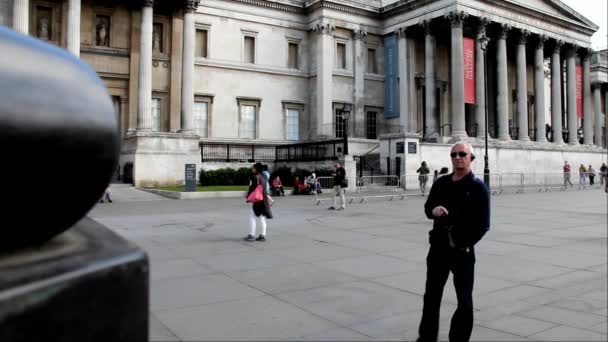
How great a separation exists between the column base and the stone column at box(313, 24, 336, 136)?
429 inches

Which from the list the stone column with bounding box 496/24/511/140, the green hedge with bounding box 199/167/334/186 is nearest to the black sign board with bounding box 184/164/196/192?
the green hedge with bounding box 199/167/334/186

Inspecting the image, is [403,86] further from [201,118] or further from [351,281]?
[351,281]

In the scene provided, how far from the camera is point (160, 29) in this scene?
30.4 metres

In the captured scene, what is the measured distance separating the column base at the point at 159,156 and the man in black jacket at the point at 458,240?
23.7m

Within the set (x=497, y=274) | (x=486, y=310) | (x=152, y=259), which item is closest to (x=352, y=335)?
(x=486, y=310)

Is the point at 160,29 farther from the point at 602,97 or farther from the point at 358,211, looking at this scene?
the point at 602,97

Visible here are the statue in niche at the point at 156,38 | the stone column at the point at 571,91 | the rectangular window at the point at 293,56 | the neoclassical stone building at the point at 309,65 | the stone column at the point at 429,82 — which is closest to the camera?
the neoclassical stone building at the point at 309,65

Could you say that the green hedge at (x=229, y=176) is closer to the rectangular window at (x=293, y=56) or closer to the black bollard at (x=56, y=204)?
the rectangular window at (x=293, y=56)

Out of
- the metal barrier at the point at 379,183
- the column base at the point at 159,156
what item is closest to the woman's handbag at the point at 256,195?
the metal barrier at the point at 379,183

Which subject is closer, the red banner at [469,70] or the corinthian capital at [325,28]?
the red banner at [469,70]

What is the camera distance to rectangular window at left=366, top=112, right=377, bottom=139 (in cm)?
3903

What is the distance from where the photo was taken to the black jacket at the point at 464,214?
388 cm

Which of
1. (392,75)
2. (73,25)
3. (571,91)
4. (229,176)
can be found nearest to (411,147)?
(229,176)

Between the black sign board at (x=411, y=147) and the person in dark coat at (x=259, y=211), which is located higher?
the black sign board at (x=411, y=147)
